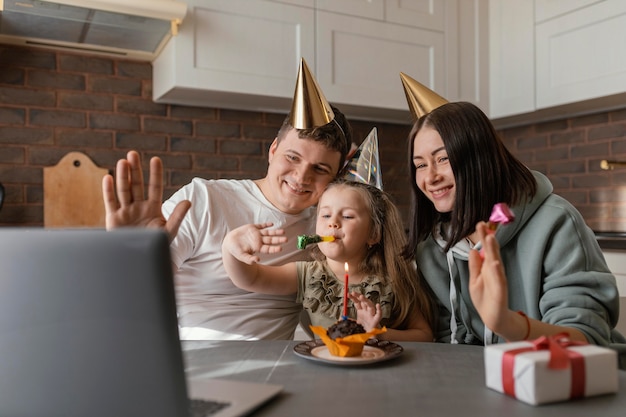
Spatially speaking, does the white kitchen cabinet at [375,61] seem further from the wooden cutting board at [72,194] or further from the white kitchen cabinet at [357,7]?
the wooden cutting board at [72,194]

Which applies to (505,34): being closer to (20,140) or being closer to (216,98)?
(216,98)

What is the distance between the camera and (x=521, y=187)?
131 cm

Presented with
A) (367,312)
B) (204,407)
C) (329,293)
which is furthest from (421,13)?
(204,407)

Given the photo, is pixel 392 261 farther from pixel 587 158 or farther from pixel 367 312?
pixel 587 158

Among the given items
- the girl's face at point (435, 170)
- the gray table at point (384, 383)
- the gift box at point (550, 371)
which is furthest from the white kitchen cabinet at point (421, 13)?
the gift box at point (550, 371)

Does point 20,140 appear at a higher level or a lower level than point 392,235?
higher

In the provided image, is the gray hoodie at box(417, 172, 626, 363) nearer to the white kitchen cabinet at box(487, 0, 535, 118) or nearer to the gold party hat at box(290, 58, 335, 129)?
the gold party hat at box(290, 58, 335, 129)

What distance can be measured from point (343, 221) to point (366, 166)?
0.21 m

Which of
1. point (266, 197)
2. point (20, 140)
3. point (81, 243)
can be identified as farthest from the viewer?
point (20, 140)

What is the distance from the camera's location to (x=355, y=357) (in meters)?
0.98

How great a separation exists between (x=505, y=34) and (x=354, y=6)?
81cm

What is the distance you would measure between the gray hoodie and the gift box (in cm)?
34

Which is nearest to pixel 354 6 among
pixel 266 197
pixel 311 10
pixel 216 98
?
pixel 311 10

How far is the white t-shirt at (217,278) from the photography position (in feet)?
5.13
